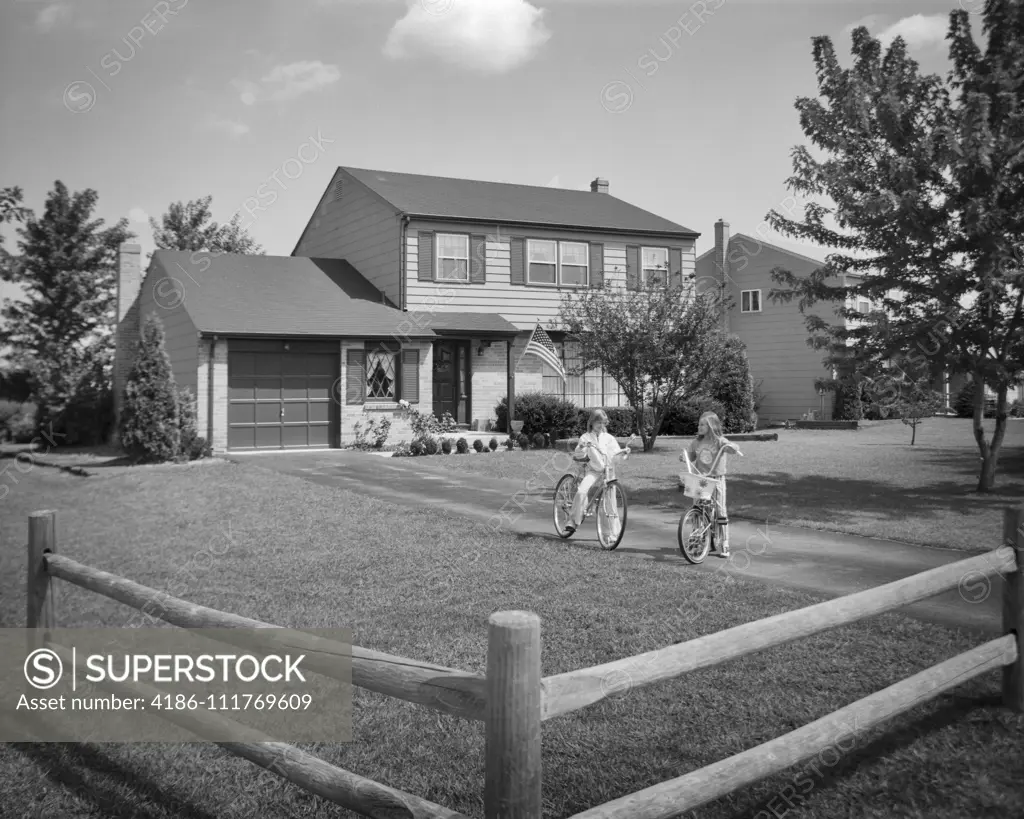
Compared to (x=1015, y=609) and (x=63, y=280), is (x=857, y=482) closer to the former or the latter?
(x=1015, y=609)

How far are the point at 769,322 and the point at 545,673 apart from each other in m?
33.6

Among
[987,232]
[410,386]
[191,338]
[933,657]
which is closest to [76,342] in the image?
[191,338]

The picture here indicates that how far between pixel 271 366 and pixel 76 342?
15908mm

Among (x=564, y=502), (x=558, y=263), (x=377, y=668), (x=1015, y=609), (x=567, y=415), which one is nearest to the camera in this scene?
(x=377, y=668)

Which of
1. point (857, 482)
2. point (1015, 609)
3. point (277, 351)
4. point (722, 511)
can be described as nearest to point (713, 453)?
point (722, 511)

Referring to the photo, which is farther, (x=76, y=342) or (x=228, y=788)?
(x=76, y=342)

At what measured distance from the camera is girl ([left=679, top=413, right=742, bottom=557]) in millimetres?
8438

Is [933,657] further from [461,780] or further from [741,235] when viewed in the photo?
[741,235]

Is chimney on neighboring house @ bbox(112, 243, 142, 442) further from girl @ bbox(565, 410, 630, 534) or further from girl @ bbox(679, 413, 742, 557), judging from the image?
girl @ bbox(679, 413, 742, 557)

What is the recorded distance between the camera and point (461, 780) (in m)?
4.02

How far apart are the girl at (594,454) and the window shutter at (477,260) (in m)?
16.8

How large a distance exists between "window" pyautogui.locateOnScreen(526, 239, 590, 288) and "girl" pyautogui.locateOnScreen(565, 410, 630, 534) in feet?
56.8

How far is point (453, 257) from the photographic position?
25.3m

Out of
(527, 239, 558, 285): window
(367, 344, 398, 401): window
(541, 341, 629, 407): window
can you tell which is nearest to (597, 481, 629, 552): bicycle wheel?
(367, 344, 398, 401): window
